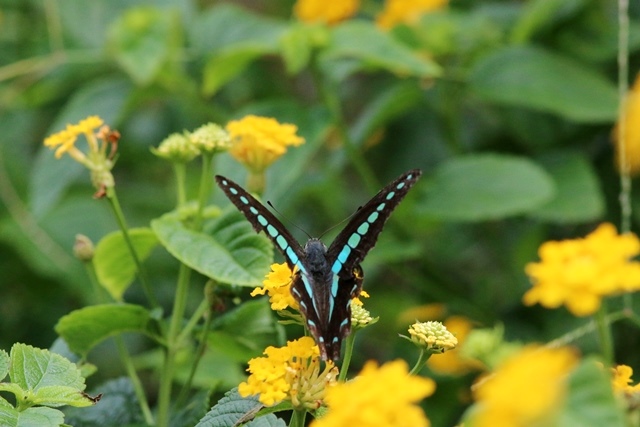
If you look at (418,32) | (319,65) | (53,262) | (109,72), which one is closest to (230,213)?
(319,65)

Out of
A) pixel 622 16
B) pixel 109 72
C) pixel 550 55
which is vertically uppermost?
pixel 109 72

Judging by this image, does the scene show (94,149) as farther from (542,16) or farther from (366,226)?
(542,16)

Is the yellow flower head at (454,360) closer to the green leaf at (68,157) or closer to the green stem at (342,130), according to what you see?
the green stem at (342,130)

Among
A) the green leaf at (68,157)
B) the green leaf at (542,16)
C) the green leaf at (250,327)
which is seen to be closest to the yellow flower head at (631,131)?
the green leaf at (542,16)

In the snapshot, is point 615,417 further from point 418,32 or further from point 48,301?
point 48,301

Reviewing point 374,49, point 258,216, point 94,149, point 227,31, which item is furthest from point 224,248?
point 227,31

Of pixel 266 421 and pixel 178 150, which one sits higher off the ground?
pixel 178 150
